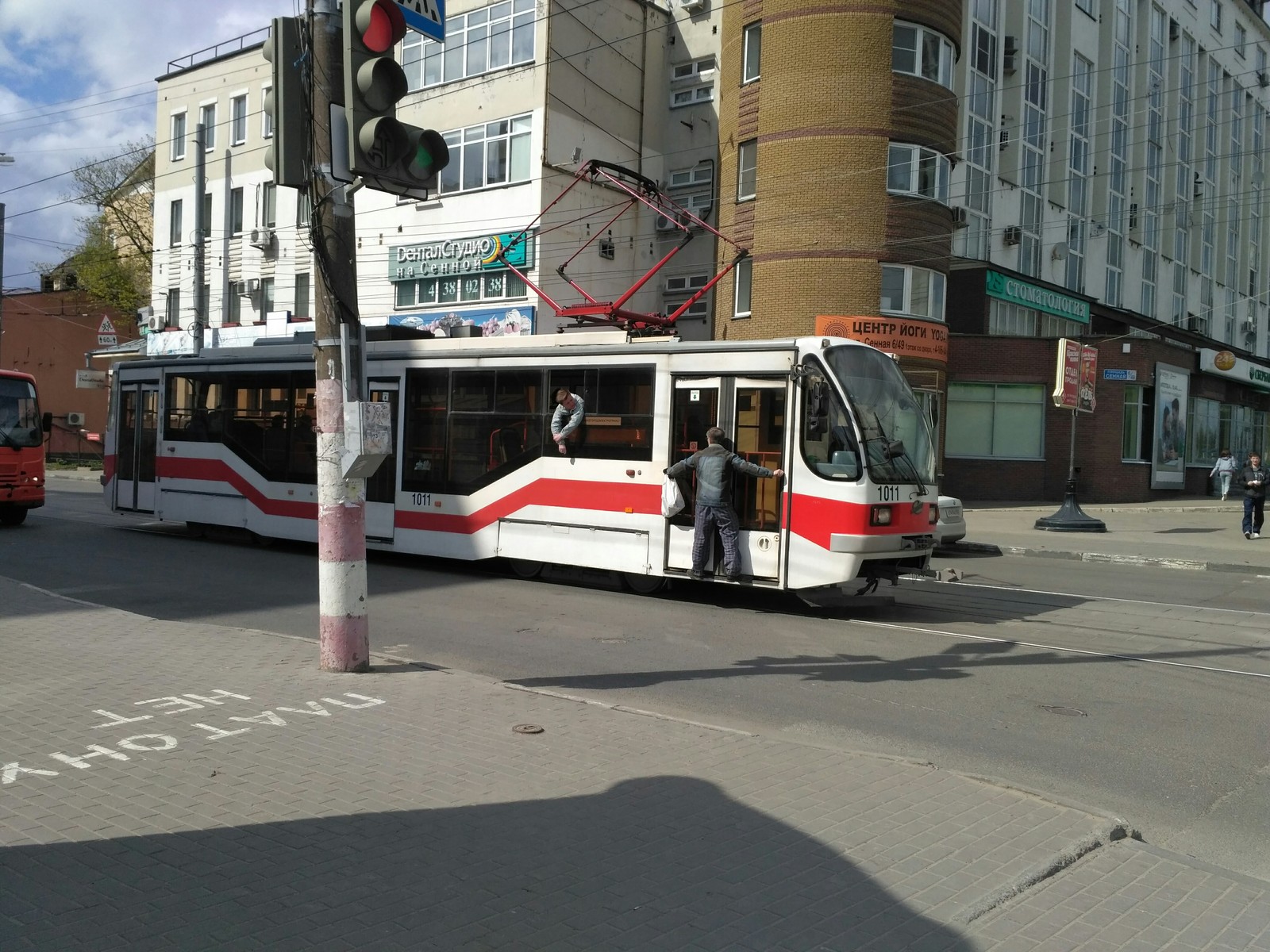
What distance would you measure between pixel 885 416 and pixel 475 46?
2387cm

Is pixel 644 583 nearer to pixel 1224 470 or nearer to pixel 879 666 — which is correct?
pixel 879 666

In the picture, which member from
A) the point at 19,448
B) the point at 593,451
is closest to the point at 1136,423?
the point at 593,451

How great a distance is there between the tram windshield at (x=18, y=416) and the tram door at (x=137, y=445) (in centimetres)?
167

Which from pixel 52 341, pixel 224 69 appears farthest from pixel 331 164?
pixel 52 341

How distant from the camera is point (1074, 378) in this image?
24.4 metres

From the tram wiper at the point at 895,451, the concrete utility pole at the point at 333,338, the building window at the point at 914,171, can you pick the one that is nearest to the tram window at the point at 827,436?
the tram wiper at the point at 895,451

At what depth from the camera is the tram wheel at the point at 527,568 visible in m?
14.0

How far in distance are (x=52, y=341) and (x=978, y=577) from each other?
5024 centimetres

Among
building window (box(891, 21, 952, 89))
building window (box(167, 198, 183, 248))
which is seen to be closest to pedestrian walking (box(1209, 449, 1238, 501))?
building window (box(891, 21, 952, 89))

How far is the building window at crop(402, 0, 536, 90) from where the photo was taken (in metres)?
30.1

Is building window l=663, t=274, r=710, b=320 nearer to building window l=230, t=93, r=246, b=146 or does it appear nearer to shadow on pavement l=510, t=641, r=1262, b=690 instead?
building window l=230, t=93, r=246, b=146

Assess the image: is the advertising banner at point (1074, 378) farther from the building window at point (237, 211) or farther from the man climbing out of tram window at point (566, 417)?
the building window at point (237, 211)

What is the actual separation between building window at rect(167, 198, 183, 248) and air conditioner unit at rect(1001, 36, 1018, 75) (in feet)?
98.8

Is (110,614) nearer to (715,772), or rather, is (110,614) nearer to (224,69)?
(715,772)
